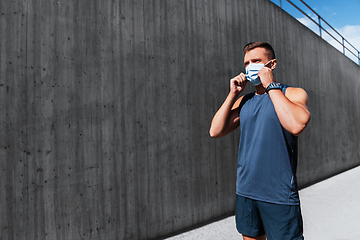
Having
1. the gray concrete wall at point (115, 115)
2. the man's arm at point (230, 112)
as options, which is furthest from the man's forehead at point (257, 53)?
the gray concrete wall at point (115, 115)

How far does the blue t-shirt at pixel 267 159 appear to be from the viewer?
4.77 feet

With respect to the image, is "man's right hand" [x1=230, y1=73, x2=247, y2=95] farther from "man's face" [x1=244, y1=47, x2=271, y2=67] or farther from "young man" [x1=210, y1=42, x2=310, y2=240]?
"man's face" [x1=244, y1=47, x2=271, y2=67]

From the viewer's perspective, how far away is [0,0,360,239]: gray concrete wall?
2.33m

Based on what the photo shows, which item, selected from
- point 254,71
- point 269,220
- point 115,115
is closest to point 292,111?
point 254,71

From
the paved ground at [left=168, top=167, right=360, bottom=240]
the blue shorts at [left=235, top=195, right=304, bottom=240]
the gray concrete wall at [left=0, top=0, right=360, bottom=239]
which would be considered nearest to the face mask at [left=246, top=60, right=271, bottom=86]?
the blue shorts at [left=235, top=195, right=304, bottom=240]

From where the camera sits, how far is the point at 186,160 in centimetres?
350

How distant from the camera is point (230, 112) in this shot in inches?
70.8

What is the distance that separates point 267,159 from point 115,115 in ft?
6.17

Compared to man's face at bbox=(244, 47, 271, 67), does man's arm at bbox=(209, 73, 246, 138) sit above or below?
below

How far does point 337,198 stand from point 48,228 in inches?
193

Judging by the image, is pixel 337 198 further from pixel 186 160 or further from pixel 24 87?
pixel 24 87

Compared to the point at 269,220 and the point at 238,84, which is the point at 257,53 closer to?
the point at 238,84

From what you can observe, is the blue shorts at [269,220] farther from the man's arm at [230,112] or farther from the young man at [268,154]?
the man's arm at [230,112]

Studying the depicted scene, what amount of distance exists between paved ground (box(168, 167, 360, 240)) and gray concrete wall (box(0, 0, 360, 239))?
0.26 meters
